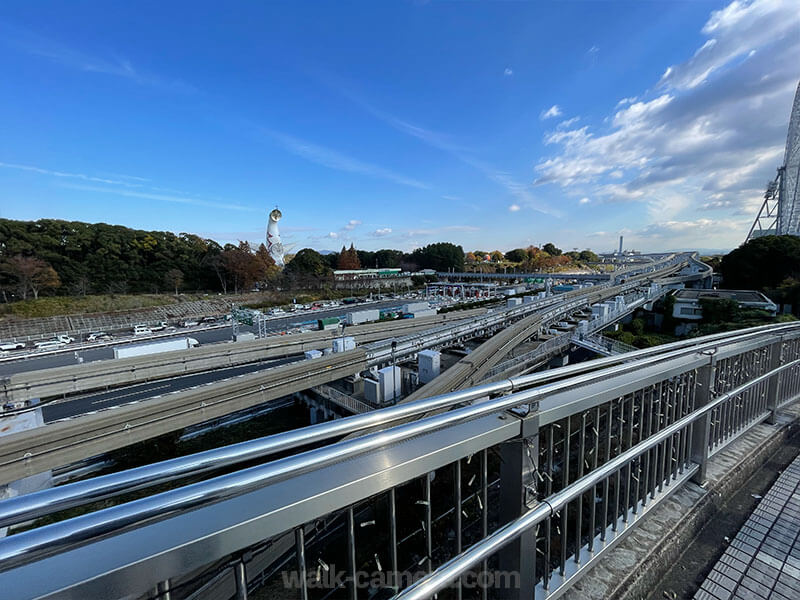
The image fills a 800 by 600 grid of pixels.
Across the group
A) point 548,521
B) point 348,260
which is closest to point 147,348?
point 548,521

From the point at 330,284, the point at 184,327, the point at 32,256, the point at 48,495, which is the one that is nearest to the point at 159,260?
the point at 32,256

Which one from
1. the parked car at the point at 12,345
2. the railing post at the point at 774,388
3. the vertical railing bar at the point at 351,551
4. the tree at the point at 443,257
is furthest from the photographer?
the tree at the point at 443,257

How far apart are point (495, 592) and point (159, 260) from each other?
3844cm

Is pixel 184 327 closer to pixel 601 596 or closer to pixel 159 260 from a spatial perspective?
pixel 159 260

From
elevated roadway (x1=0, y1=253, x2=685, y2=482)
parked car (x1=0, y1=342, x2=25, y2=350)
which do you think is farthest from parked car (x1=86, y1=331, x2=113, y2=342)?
elevated roadway (x1=0, y1=253, x2=685, y2=482)

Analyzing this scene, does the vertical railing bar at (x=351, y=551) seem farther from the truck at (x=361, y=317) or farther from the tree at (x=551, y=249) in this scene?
the tree at (x=551, y=249)

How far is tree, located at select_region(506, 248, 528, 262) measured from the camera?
69500 mm

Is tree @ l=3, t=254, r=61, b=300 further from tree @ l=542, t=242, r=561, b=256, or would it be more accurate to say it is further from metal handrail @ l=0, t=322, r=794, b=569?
tree @ l=542, t=242, r=561, b=256

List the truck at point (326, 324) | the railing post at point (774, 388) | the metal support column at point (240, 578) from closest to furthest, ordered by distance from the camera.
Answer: the metal support column at point (240, 578) < the railing post at point (774, 388) < the truck at point (326, 324)

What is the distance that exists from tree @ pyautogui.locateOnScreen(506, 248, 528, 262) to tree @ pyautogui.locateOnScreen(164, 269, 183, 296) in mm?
59927

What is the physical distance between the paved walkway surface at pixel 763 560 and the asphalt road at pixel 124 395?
11959mm

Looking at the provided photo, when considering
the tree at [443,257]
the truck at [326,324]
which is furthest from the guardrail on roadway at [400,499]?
A: the tree at [443,257]

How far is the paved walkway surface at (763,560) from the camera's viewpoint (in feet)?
5.30

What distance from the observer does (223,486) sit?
701 millimetres
